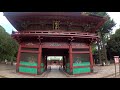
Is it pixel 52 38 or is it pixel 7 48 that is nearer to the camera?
pixel 52 38

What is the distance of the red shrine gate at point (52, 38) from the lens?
41.0ft

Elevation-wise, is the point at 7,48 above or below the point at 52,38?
below

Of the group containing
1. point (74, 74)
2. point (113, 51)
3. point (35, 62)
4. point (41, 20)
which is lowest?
point (74, 74)

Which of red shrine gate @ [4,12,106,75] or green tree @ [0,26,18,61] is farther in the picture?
green tree @ [0,26,18,61]

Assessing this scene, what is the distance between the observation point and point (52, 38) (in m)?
12.9

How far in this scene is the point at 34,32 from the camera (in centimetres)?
1263

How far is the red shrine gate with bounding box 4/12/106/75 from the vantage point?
12.5 metres

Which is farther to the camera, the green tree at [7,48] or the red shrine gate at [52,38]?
the green tree at [7,48]
